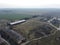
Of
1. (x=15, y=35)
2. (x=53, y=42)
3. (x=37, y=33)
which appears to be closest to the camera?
(x=53, y=42)

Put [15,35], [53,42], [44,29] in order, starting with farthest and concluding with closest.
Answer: [44,29] < [15,35] < [53,42]

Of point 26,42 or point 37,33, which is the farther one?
point 37,33

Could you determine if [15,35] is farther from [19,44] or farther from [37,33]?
[37,33]

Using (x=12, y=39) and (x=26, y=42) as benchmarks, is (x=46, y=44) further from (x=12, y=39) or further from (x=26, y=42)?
(x=12, y=39)

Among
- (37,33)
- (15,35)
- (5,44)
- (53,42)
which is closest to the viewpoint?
(5,44)

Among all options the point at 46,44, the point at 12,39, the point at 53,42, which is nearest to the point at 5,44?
the point at 12,39

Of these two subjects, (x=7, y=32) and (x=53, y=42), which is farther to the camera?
(x=7, y=32)

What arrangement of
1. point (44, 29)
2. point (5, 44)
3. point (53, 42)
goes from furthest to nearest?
point (44, 29), point (53, 42), point (5, 44)

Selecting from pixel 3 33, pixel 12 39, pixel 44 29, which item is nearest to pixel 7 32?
pixel 3 33
